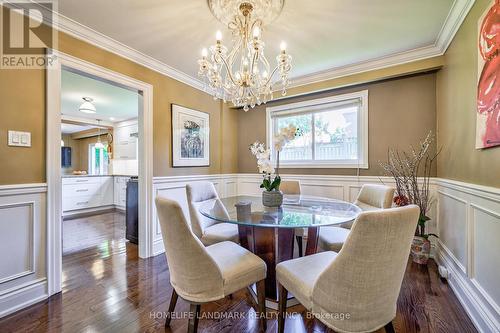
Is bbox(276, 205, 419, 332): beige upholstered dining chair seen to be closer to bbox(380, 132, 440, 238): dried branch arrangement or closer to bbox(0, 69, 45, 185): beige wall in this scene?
bbox(380, 132, 440, 238): dried branch arrangement

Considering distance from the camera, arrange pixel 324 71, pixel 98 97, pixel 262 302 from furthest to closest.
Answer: pixel 98 97 < pixel 324 71 < pixel 262 302

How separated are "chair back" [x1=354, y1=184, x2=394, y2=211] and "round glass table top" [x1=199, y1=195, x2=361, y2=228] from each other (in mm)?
318

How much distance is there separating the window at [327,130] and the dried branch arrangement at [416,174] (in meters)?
0.40

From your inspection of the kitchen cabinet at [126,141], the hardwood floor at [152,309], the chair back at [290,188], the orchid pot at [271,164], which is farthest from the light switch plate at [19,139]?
the kitchen cabinet at [126,141]

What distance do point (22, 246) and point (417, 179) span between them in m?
3.98

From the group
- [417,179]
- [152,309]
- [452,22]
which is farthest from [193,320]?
[452,22]

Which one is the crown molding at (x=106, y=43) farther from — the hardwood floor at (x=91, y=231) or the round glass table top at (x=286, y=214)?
the hardwood floor at (x=91, y=231)

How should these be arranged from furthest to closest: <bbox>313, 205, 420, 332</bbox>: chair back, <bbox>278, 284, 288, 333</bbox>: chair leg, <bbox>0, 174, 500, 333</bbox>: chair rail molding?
<bbox>0, 174, 500, 333</bbox>: chair rail molding
<bbox>278, 284, 288, 333</bbox>: chair leg
<bbox>313, 205, 420, 332</bbox>: chair back

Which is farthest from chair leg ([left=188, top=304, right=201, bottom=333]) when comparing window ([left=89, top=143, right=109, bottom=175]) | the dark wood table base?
window ([left=89, top=143, right=109, bottom=175])

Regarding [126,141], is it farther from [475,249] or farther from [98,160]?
[475,249]

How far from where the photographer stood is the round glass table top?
4.84 ft

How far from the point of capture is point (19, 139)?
1.73 metres

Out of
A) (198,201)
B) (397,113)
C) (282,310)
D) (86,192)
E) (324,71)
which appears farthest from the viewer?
(86,192)

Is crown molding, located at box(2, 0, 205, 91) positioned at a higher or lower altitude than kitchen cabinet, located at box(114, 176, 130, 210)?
higher
